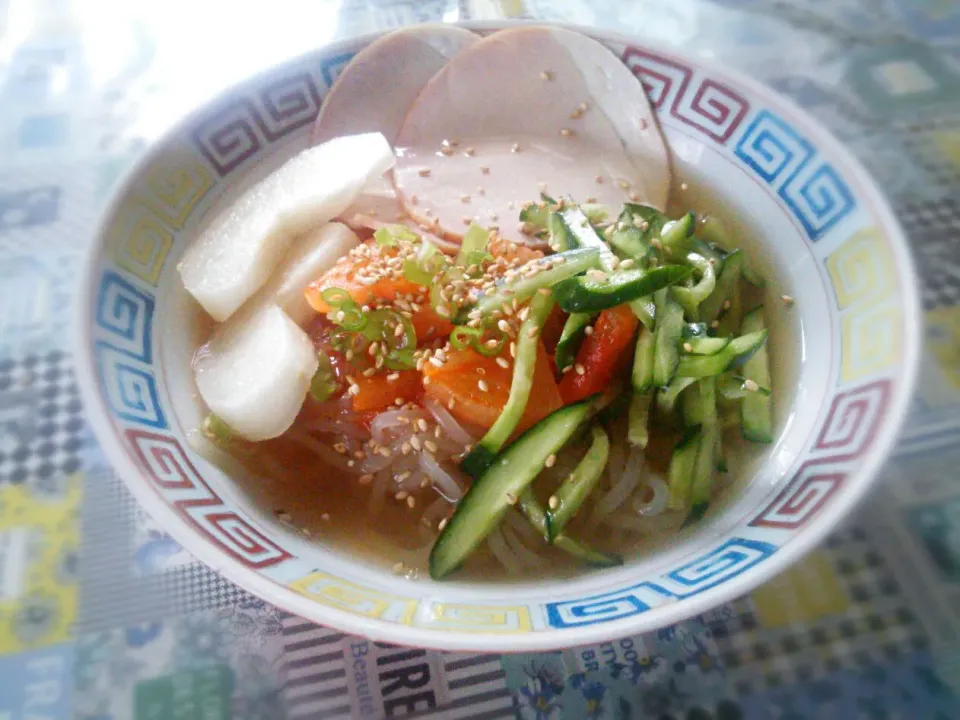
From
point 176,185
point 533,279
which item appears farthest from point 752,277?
point 176,185

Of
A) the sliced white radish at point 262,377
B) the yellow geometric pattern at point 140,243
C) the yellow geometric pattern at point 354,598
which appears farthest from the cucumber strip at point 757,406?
the yellow geometric pattern at point 140,243

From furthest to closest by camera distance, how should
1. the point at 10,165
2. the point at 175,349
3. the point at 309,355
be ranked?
the point at 10,165
the point at 175,349
the point at 309,355

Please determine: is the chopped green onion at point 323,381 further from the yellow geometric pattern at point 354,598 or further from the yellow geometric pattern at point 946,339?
the yellow geometric pattern at point 946,339

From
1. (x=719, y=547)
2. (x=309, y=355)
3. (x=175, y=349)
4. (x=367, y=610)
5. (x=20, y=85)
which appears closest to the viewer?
(x=367, y=610)

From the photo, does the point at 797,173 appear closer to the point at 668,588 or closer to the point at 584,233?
the point at 584,233

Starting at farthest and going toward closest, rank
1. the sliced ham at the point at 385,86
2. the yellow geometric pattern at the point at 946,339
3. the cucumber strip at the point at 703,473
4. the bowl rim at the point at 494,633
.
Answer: the sliced ham at the point at 385,86 → the yellow geometric pattern at the point at 946,339 → the cucumber strip at the point at 703,473 → the bowl rim at the point at 494,633

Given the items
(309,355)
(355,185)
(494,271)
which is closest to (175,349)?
(309,355)

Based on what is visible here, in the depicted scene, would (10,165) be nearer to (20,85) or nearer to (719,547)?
(20,85)

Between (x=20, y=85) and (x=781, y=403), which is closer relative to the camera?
(x=781, y=403)
